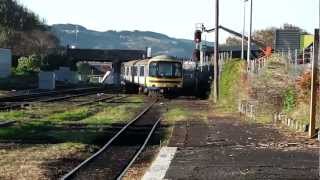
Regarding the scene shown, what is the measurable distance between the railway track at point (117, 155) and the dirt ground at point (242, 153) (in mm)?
978

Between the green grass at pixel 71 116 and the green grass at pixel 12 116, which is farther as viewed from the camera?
the green grass at pixel 71 116

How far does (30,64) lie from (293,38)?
34.3 m

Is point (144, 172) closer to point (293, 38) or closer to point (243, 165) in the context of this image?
point (243, 165)

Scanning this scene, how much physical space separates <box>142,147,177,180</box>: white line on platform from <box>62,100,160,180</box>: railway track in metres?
0.56

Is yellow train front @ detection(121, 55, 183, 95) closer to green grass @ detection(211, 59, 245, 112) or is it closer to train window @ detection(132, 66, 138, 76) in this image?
train window @ detection(132, 66, 138, 76)

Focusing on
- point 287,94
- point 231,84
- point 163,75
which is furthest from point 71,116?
point 163,75

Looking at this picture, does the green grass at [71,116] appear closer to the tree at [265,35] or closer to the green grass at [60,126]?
the green grass at [60,126]

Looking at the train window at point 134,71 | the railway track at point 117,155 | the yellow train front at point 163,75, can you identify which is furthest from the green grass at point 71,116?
the train window at point 134,71

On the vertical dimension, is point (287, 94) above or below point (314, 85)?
below

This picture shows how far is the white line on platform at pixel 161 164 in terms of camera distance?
44.1 ft

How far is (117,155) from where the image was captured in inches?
712

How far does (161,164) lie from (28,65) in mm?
82793

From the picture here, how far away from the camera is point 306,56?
30172 millimetres

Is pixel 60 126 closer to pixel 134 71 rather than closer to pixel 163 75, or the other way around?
pixel 163 75
